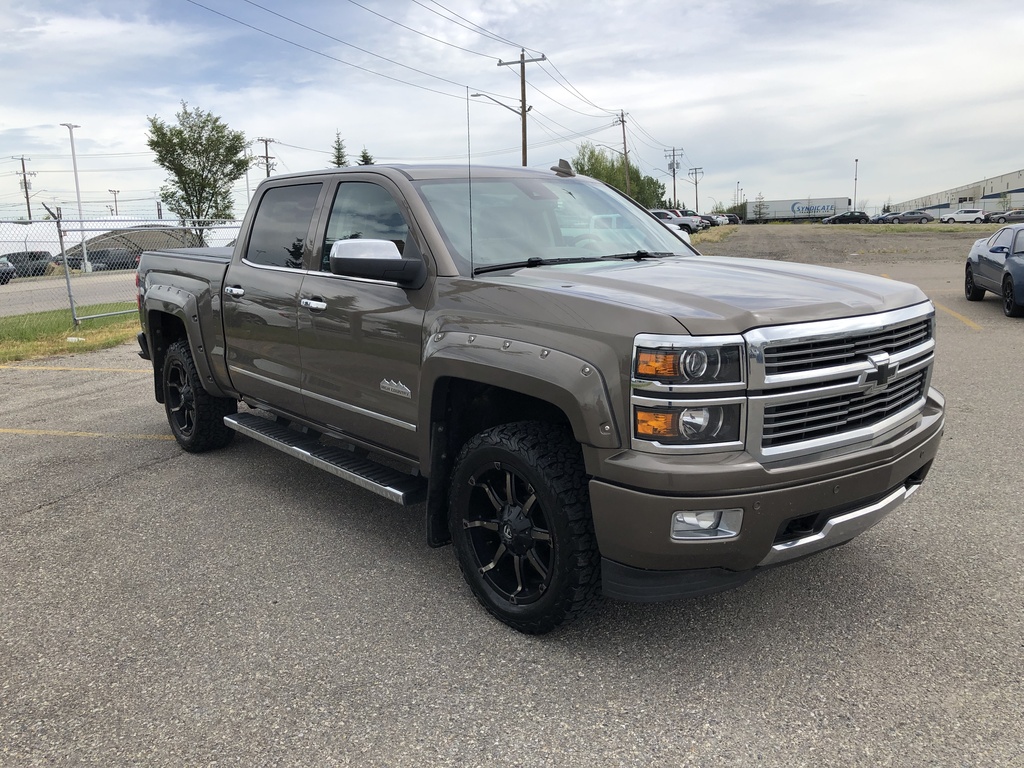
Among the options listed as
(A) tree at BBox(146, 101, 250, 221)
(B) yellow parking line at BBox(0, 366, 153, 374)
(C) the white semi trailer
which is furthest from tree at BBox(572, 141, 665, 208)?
(B) yellow parking line at BBox(0, 366, 153, 374)

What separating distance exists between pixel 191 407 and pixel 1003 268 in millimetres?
12116

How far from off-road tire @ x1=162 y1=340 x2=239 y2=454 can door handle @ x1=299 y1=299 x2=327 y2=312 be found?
5.74 ft

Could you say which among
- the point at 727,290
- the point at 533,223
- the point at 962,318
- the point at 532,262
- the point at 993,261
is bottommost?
the point at 962,318

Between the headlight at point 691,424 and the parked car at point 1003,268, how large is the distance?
11367mm

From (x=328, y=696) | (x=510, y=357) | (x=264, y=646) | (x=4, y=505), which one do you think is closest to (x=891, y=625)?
(x=510, y=357)

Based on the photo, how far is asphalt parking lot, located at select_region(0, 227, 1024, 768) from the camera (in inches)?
107

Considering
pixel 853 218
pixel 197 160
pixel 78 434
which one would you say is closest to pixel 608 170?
pixel 853 218

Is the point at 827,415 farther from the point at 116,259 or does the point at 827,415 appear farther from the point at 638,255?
the point at 116,259

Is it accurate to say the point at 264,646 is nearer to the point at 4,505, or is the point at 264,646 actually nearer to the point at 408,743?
the point at 408,743

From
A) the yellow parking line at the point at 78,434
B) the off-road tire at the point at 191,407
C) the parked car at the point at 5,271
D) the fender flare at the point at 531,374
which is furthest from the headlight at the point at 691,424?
the parked car at the point at 5,271

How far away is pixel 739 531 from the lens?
2.82m

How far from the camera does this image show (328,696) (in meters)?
2.99

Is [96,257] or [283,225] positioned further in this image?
[96,257]

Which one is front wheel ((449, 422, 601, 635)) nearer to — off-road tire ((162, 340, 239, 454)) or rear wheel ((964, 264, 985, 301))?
off-road tire ((162, 340, 239, 454))
